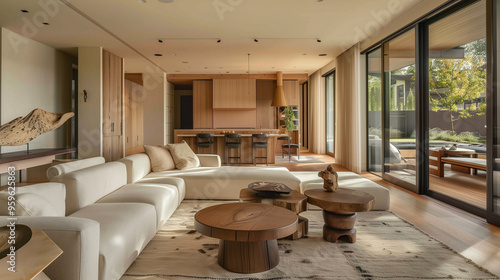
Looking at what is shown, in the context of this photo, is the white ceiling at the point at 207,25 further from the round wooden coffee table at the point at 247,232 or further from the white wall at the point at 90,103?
the round wooden coffee table at the point at 247,232

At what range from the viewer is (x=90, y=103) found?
6.87m

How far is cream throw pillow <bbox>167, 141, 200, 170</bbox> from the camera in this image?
4.50 metres

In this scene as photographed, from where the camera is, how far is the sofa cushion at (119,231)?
1.75 meters

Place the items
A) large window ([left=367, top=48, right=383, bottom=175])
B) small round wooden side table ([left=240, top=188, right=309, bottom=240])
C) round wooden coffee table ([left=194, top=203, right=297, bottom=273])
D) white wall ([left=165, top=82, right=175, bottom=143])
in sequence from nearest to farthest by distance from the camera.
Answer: round wooden coffee table ([left=194, top=203, right=297, bottom=273]), small round wooden side table ([left=240, top=188, right=309, bottom=240]), large window ([left=367, top=48, right=383, bottom=175]), white wall ([left=165, top=82, right=175, bottom=143])

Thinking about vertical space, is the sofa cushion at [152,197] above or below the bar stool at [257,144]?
below

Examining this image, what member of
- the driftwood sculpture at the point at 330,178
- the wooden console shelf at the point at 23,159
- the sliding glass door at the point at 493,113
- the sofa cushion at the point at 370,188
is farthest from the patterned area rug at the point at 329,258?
the wooden console shelf at the point at 23,159

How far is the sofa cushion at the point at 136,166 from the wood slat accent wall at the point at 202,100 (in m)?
7.08

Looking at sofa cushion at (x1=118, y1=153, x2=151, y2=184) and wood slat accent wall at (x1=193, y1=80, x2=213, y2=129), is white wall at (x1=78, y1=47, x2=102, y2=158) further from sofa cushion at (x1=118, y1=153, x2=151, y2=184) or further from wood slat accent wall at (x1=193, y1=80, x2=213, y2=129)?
wood slat accent wall at (x1=193, y1=80, x2=213, y2=129)

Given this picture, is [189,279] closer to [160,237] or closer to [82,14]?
[160,237]

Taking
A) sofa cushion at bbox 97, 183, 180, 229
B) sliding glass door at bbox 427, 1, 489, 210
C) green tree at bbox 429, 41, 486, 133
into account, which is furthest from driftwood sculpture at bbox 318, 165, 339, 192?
green tree at bbox 429, 41, 486, 133

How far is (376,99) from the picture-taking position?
619cm

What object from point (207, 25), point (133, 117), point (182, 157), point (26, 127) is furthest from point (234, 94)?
point (26, 127)

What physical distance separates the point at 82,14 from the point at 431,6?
208 inches

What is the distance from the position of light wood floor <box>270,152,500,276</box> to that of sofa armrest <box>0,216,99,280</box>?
8.62 ft
